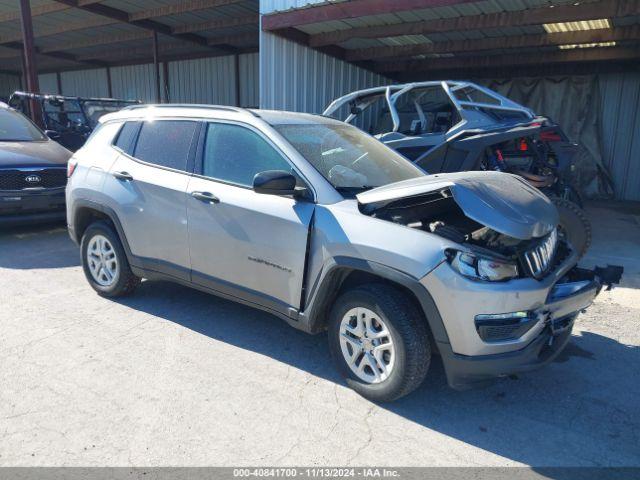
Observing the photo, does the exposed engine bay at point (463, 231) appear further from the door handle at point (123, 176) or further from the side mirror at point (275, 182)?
the door handle at point (123, 176)

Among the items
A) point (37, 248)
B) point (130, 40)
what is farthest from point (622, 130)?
point (130, 40)

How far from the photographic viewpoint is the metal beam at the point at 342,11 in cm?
748

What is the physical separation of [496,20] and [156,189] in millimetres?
6871

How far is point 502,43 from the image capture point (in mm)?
10203

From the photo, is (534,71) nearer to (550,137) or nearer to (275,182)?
(550,137)

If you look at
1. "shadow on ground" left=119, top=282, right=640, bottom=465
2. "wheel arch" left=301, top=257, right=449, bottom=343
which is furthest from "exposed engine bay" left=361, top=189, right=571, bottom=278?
"shadow on ground" left=119, top=282, right=640, bottom=465

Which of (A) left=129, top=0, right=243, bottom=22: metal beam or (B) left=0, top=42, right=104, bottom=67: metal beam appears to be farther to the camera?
(B) left=0, top=42, right=104, bottom=67: metal beam

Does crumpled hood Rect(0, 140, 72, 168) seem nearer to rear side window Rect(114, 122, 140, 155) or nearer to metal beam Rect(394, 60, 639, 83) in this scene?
rear side window Rect(114, 122, 140, 155)

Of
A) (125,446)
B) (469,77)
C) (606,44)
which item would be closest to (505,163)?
(125,446)

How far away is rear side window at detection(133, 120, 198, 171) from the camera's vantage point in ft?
13.5

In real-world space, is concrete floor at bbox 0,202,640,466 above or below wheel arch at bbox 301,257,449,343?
below

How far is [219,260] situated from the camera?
149 inches

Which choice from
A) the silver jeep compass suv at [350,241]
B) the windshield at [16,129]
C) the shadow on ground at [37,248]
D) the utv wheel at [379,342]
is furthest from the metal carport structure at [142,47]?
the utv wheel at [379,342]

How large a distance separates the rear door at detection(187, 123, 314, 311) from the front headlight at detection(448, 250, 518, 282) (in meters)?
1.00
